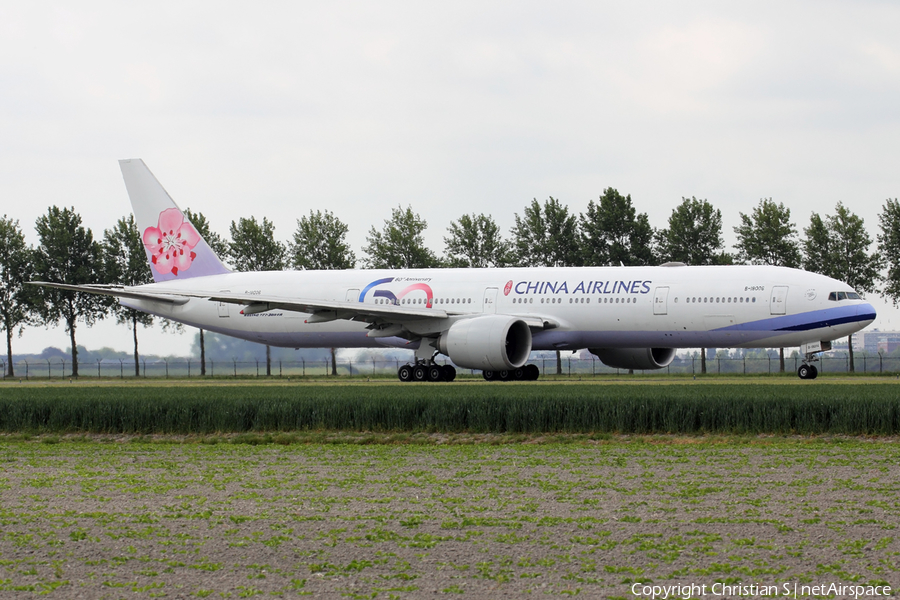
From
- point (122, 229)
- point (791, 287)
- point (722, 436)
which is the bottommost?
point (722, 436)

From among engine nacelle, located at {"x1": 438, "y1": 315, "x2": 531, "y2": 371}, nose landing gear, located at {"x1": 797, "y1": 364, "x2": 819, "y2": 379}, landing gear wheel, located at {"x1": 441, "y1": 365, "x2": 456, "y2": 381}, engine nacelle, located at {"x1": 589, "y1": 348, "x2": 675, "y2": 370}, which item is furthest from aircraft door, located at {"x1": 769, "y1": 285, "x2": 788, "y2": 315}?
landing gear wheel, located at {"x1": 441, "y1": 365, "x2": 456, "y2": 381}

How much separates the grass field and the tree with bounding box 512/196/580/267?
3275 centimetres

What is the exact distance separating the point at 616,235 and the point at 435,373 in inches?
851

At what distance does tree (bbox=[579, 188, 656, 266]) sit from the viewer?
1999 inches

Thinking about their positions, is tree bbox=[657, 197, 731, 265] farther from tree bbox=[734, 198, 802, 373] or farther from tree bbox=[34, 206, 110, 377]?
tree bbox=[34, 206, 110, 377]

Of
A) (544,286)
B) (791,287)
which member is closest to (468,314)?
(544,286)

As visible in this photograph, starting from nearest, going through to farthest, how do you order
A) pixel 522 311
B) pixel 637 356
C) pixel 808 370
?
pixel 808 370 → pixel 522 311 → pixel 637 356

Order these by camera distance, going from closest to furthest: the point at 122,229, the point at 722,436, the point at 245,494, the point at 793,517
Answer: the point at 793,517 → the point at 245,494 → the point at 722,436 → the point at 122,229

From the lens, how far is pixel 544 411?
670 inches

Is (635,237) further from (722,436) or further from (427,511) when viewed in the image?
(427,511)

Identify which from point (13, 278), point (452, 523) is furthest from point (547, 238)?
point (452, 523)

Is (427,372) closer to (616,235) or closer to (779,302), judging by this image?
(779,302)

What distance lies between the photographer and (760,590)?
22.1 ft

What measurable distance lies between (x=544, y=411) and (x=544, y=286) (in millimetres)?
15368
